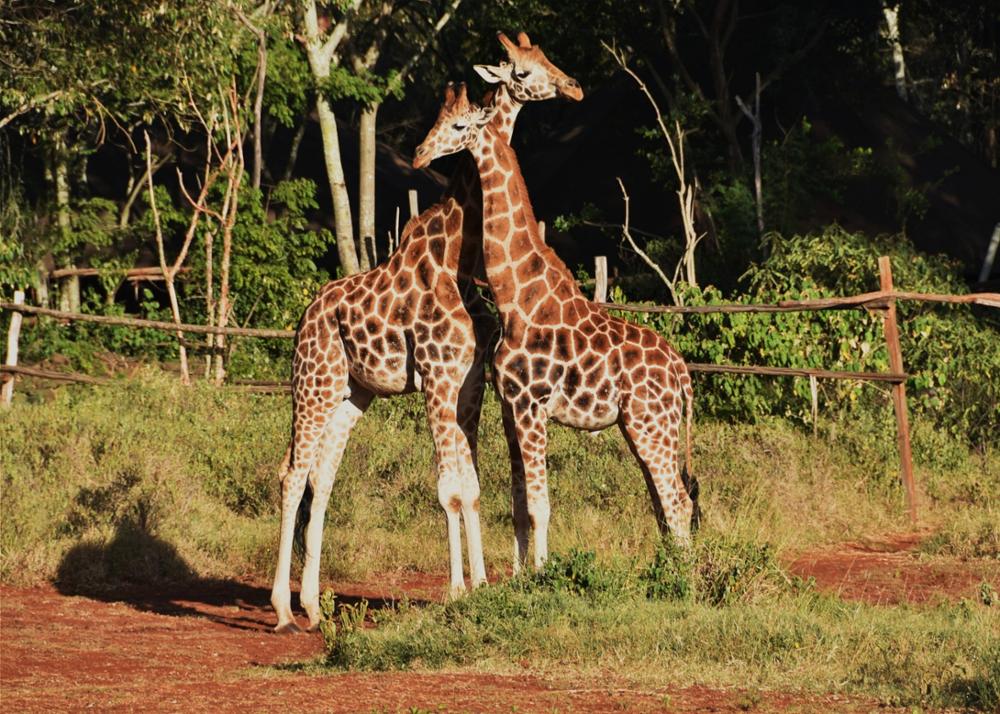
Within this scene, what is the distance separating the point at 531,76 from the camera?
8.59 metres

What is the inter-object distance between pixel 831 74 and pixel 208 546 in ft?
48.1

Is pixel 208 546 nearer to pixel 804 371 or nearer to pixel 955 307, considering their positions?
pixel 804 371

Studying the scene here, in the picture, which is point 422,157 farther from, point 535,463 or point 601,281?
point 601,281

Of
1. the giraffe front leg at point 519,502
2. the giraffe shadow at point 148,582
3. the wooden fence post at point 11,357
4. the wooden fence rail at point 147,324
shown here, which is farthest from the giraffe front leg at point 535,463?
the wooden fence post at point 11,357

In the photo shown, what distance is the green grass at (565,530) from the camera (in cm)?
693

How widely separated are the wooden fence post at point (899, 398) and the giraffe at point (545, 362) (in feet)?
13.2

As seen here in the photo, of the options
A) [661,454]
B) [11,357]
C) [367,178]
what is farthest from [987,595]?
[367,178]

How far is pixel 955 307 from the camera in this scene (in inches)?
592

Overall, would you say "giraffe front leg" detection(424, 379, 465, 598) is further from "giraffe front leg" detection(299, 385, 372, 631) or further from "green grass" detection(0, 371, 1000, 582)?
"green grass" detection(0, 371, 1000, 582)

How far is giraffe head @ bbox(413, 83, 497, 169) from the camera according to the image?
844 cm

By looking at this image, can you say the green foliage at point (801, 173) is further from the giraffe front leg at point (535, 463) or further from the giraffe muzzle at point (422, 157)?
the giraffe front leg at point (535, 463)

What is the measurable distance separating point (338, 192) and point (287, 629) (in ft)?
41.1

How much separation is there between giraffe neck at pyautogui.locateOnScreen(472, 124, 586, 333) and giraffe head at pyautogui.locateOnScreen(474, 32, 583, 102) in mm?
292

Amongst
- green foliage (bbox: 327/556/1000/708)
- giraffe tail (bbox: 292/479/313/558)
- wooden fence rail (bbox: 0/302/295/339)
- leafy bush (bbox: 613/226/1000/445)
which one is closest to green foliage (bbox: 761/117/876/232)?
leafy bush (bbox: 613/226/1000/445)
